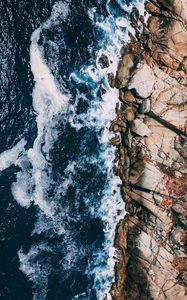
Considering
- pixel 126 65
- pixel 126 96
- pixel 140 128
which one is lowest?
pixel 140 128

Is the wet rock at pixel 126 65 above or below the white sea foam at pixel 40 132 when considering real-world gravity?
above

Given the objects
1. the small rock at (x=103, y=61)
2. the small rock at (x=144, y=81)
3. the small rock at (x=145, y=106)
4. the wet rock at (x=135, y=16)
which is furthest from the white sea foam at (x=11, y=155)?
the wet rock at (x=135, y=16)

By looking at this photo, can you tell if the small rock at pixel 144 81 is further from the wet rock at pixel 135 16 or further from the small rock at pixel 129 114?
the wet rock at pixel 135 16

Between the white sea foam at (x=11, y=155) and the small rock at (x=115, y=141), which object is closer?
the white sea foam at (x=11, y=155)

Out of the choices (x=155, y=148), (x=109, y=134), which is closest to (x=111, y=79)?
(x=109, y=134)

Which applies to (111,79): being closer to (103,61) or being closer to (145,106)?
(103,61)

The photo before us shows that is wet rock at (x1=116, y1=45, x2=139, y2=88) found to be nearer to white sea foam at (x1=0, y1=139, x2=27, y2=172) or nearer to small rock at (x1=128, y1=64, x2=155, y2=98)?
small rock at (x1=128, y1=64, x2=155, y2=98)

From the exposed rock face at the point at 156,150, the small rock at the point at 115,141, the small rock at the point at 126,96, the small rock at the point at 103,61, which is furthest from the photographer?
the small rock at the point at 115,141
